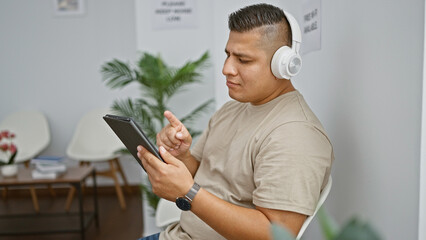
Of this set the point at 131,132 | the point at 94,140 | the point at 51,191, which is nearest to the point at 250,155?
the point at 131,132

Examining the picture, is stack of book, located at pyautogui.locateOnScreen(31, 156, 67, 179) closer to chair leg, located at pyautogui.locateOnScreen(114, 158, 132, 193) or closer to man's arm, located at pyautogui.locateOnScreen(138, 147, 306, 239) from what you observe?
chair leg, located at pyautogui.locateOnScreen(114, 158, 132, 193)

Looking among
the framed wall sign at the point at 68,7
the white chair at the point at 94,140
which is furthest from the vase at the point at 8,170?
the framed wall sign at the point at 68,7

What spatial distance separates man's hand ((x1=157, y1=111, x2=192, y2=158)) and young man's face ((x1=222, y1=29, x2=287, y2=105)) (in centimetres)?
21

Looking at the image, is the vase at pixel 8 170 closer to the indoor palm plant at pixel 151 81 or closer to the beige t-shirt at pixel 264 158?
the indoor palm plant at pixel 151 81

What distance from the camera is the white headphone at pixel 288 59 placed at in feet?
4.02

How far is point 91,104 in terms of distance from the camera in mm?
4809

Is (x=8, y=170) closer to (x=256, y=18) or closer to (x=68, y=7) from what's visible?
(x=68, y=7)

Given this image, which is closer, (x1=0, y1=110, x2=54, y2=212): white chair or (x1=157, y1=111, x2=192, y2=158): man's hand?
(x1=157, y1=111, x2=192, y2=158): man's hand

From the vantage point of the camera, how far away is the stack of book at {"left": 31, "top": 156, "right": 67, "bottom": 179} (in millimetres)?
3312

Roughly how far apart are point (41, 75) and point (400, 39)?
4532 mm

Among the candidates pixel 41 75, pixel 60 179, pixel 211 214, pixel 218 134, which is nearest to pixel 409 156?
pixel 211 214

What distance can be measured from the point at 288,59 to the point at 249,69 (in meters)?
0.14

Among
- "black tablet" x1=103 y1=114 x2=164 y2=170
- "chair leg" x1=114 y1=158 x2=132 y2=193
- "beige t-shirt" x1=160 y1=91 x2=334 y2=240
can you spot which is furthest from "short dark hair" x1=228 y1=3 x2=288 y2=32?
"chair leg" x1=114 y1=158 x2=132 y2=193

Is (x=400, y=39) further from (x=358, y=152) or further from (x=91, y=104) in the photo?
(x=91, y=104)
